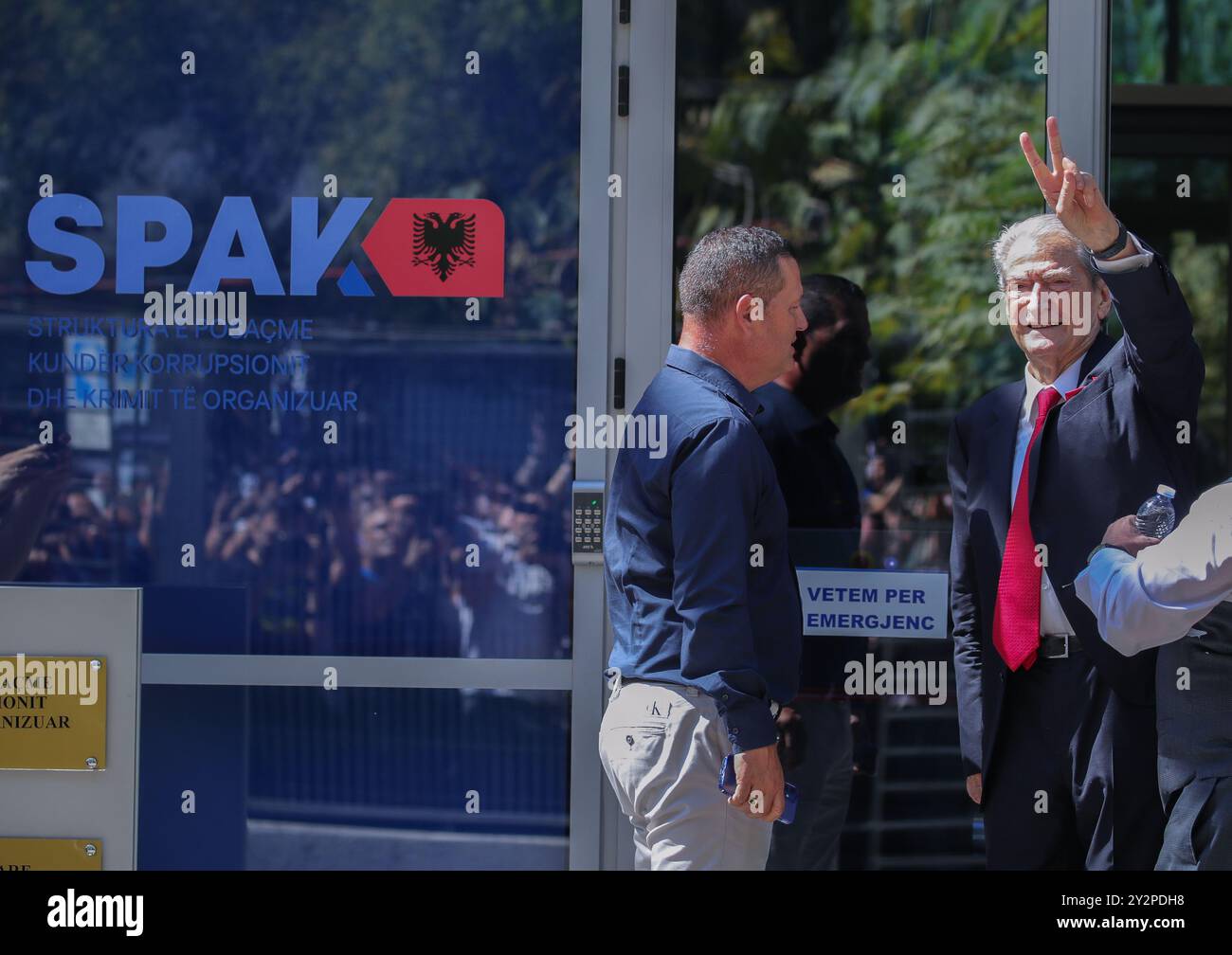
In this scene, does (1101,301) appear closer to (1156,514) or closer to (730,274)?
(1156,514)

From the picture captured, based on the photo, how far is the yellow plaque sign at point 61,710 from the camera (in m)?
3.63

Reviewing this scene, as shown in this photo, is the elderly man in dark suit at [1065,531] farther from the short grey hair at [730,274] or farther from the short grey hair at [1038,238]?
the short grey hair at [730,274]

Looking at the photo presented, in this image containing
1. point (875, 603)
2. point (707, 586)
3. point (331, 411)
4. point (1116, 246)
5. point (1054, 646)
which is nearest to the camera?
point (707, 586)

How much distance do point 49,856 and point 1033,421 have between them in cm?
293

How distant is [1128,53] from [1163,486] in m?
1.52

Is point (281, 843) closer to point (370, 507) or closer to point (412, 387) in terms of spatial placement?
point (370, 507)

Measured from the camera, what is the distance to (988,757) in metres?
3.49

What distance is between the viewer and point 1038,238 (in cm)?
360

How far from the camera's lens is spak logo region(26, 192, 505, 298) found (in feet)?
12.6

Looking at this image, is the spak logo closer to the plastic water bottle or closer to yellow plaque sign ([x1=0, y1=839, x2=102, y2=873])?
yellow plaque sign ([x1=0, y1=839, x2=102, y2=873])

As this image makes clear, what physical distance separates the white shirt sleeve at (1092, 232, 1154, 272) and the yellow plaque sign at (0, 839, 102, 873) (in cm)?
303

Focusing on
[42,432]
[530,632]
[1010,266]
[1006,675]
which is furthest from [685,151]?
[42,432]

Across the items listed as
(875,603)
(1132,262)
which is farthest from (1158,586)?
(1132,262)

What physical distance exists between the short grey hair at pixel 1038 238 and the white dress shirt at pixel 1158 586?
74 centimetres
